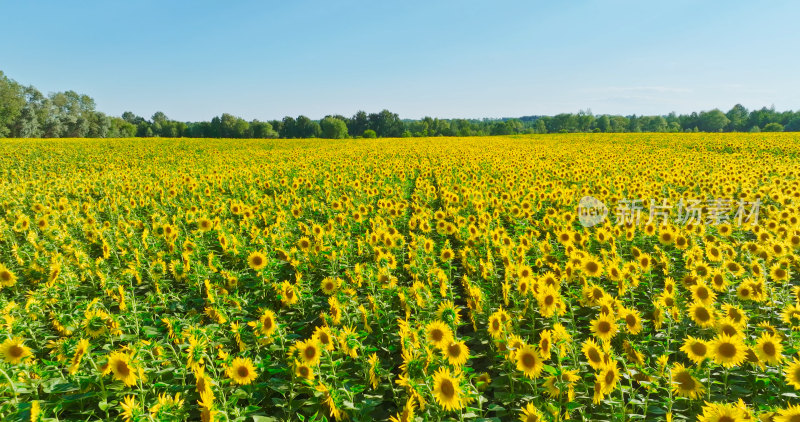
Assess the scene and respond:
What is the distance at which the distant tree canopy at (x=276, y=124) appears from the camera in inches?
2557

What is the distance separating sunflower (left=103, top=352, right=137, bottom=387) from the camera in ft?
9.24

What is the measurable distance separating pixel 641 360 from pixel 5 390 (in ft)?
16.6

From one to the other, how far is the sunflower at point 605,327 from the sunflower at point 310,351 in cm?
254

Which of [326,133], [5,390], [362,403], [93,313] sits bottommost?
[362,403]

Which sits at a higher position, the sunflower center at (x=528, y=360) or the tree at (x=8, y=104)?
the tree at (x=8, y=104)

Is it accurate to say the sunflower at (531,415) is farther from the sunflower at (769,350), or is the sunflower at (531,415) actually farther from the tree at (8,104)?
the tree at (8,104)

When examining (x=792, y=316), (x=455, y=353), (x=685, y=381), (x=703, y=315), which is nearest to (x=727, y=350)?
(x=685, y=381)

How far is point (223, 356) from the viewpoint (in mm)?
3094

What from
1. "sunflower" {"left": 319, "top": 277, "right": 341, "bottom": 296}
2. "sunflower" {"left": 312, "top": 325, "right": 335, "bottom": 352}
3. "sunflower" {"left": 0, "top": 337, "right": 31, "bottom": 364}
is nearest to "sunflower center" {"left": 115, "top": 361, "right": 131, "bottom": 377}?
"sunflower" {"left": 0, "top": 337, "right": 31, "bottom": 364}

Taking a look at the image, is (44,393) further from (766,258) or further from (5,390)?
(766,258)

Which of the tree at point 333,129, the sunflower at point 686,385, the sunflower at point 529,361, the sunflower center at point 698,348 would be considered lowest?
the sunflower at point 686,385

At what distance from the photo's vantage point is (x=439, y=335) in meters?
3.21

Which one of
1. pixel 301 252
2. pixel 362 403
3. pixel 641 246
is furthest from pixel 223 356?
pixel 641 246

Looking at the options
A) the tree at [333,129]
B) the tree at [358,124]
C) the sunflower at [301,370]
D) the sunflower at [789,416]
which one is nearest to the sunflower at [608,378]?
the sunflower at [789,416]
